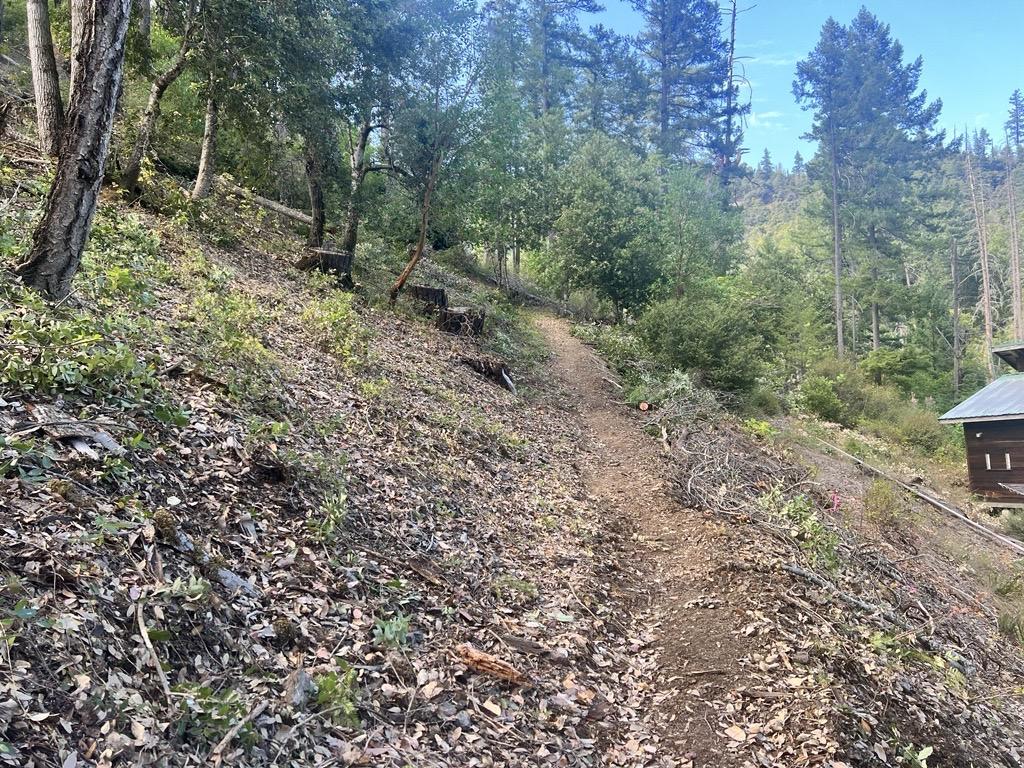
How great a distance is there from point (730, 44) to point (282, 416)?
4215 cm

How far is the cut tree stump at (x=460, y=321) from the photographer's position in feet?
43.3

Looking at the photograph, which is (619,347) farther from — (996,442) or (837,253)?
(837,253)

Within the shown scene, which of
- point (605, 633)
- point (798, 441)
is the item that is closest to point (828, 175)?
point (798, 441)

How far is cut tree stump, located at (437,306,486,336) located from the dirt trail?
382 cm

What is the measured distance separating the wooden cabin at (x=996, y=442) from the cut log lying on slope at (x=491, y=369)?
609 inches

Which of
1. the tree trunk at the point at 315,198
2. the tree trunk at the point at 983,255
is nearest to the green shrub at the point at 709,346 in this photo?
the tree trunk at the point at 315,198

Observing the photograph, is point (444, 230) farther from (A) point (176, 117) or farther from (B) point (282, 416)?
(B) point (282, 416)

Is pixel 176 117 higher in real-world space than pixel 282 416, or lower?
higher

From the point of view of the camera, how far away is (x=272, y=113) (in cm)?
1062

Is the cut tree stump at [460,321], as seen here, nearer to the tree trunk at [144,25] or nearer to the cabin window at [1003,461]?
the tree trunk at [144,25]

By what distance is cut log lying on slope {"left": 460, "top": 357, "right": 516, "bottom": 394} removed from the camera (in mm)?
11539

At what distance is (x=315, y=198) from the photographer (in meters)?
12.4

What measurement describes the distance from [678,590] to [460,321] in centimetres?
894

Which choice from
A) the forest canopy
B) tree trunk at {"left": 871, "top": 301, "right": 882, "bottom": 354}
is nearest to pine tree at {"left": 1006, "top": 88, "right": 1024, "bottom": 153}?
the forest canopy
